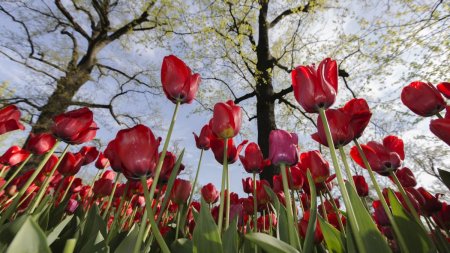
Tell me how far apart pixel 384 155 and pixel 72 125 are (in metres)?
1.29

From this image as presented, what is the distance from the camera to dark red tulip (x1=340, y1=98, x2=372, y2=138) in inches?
37.2

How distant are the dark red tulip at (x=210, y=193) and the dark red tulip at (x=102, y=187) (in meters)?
0.63

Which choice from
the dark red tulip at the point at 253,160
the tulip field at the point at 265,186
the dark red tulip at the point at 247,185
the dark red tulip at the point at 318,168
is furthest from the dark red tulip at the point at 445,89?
the dark red tulip at the point at 247,185

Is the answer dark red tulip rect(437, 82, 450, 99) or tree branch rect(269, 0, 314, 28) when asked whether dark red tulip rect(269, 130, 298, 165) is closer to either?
dark red tulip rect(437, 82, 450, 99)

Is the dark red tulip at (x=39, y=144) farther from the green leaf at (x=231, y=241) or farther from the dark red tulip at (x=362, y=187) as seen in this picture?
the dark red tulip at (x=362, y=187)

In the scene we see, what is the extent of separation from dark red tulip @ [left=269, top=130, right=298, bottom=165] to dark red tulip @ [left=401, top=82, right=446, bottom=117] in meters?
0.53

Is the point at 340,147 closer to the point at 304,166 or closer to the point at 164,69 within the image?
the point at 304,166

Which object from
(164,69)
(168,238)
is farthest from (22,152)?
(164,69)

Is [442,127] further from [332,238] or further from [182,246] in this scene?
[182,246]

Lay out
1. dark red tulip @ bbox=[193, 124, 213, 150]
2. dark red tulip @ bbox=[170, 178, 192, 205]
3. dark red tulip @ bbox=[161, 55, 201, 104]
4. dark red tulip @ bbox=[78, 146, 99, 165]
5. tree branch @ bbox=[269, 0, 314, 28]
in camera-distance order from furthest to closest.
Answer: tree branch @ bbox=[269, 0, 314, 28]
dark red tulip @ bbox=[78, 146, 99, 165]
dark red tulip @ bbox=[193, 124, 213, 150]
dark red tulip @ bbox=[170, 178, 192, 205]
dark red tulip @ bbox=[161, 55, 201, 104]

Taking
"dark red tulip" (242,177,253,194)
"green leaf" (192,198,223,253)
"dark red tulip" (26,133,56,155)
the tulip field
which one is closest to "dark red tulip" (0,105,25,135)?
the tulip field

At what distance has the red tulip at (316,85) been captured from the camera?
2.91 ft

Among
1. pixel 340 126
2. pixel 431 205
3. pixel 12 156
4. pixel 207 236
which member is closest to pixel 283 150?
pixel 340 126

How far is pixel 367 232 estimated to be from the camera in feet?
2.30
